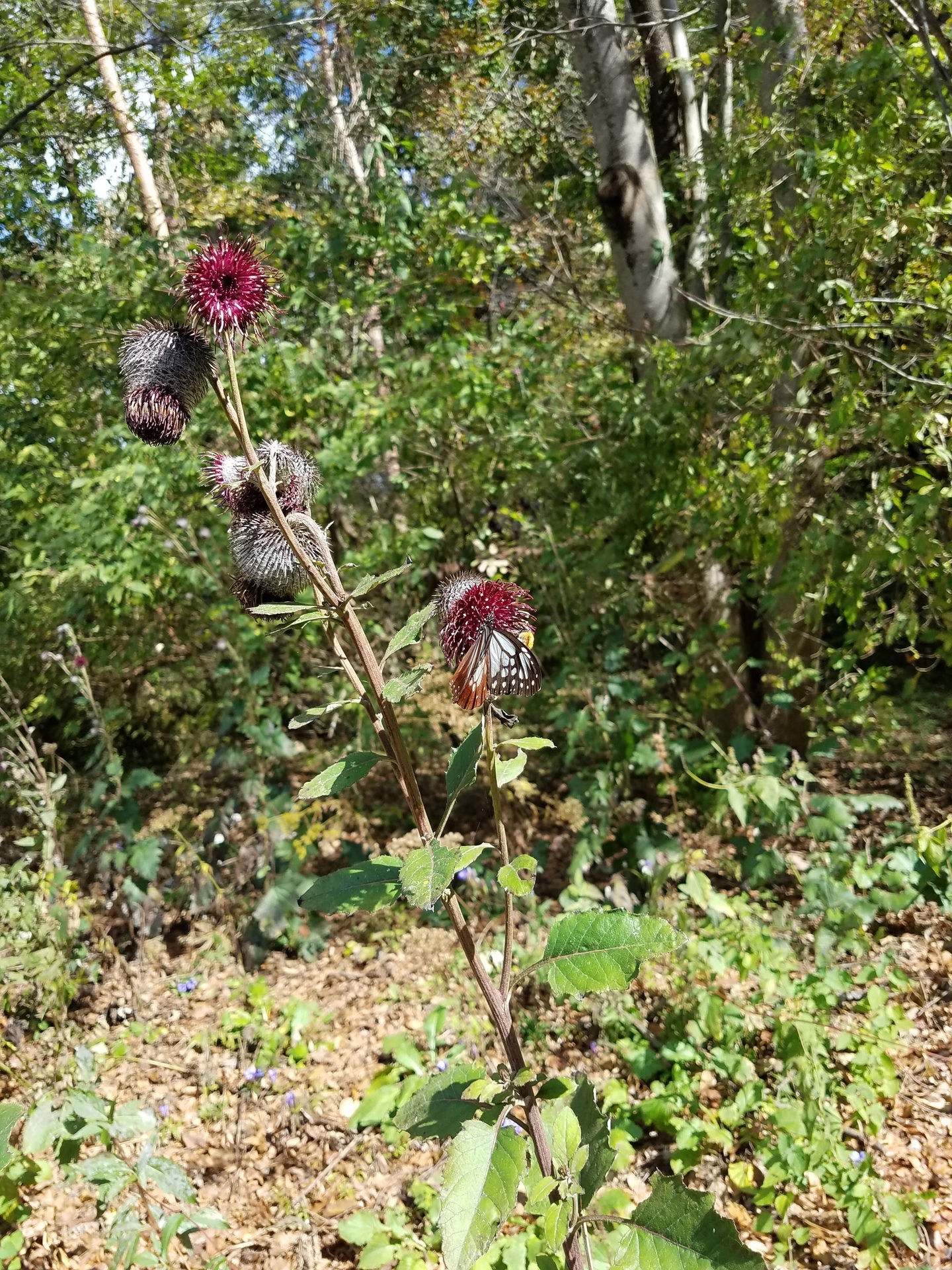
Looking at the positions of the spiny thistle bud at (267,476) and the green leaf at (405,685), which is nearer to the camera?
the green leaf at (405,685)

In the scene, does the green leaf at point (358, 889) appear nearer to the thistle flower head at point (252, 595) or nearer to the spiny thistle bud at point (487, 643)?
the spiny thistle bud at point (487, 643)

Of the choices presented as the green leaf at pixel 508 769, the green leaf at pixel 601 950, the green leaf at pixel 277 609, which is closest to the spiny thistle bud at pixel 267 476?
the green leaf at pixel 277 609

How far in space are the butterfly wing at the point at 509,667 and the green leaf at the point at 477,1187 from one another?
1.70 ft

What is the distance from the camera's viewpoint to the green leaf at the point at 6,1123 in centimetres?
121

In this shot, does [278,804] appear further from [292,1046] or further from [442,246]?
[442,246]

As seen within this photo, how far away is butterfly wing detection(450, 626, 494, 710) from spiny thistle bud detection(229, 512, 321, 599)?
13.5 inches

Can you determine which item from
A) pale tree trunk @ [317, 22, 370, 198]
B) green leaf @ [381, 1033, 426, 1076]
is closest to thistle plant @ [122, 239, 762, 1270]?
green leaf @ [381, 1033, 426, 1076]

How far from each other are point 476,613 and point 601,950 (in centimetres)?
44

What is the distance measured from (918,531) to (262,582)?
233 centimetres

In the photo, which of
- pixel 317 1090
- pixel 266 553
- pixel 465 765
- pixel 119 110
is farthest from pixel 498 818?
pixel 119 110

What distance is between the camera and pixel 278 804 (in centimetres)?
356

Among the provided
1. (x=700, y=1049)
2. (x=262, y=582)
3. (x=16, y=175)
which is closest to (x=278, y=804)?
(x=700, y=1049)

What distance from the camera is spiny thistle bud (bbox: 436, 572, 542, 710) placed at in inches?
37.2

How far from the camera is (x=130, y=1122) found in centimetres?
178
